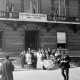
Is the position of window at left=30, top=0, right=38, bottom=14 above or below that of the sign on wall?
above

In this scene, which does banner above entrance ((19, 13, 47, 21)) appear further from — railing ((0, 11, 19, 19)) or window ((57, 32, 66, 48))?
window ((57, 32, 66, 48))

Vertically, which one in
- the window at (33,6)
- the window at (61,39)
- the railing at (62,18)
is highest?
the window at (33,6)

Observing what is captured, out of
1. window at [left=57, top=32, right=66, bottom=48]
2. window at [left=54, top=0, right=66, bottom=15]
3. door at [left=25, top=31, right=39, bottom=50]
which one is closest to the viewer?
door at [left=25, top=31, right=39, bottom=50]

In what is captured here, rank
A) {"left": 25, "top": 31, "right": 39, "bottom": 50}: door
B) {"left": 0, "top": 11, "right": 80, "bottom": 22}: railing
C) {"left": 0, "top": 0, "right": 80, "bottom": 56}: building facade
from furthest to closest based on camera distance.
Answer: {"left": 25, "top": 31, "right": 39, "bottom": 50}: door → {"left": 0, "top": 0, "right": 80, "bottom": 56}: building facade → {"left": 0, "top": 11, "right": 80, "bottom": 22}: railing

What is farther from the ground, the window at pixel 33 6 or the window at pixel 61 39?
the window at pixel 33 6

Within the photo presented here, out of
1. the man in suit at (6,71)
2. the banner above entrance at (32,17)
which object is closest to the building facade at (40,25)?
the banner above entrance at (32,17)

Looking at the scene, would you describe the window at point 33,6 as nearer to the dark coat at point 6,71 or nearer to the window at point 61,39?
the window at point 61,39

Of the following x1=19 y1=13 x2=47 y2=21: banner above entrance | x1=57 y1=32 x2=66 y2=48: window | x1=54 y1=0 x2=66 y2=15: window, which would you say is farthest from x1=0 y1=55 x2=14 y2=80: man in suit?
x1=54 y1=0 x2=66 y2=15: window

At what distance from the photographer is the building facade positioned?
23.7m

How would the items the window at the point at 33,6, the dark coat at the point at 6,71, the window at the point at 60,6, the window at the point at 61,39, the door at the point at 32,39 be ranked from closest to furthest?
the dark coat at the point at 6,71 → the door at the point at 32,39 → the window at the point at 33,6 → the window at the point at 61,39 → the window at the point at 60,6

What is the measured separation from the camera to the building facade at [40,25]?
933 inches

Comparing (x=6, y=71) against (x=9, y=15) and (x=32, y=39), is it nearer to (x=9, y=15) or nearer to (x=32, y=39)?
(x=9, y=15)

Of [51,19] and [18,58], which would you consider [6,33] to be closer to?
[18,58]

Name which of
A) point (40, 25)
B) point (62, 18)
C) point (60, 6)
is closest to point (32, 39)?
point (40, 25)
